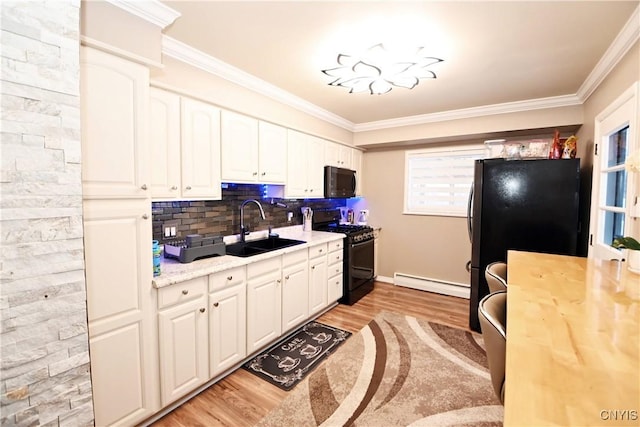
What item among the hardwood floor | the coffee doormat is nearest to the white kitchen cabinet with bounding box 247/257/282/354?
the coffee doormat

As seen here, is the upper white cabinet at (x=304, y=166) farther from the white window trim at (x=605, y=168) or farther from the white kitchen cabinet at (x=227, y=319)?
the white window trim at (x=605, y=168)

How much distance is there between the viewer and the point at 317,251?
10.8 ft

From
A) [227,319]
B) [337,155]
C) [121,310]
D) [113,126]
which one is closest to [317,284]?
[227,319]

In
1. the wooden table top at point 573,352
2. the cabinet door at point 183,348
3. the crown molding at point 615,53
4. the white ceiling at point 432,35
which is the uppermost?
the white ceiling at point 432,35

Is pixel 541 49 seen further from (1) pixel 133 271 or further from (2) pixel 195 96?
(1) pixel 133 271

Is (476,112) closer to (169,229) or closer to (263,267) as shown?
(263,267)

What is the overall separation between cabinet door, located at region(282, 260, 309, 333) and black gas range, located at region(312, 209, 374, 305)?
84cm

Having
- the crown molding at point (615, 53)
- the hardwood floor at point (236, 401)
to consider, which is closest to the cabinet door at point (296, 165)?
the hardwood floor at point (236, 401)

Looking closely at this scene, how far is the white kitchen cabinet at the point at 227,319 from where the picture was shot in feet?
6.93

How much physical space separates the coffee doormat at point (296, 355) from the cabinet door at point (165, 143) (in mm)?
1542

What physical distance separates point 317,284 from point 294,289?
0.42 metres

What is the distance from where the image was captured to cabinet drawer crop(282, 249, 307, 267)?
9.18ft

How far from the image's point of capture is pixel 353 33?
6.43ft

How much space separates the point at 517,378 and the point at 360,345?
228cm
